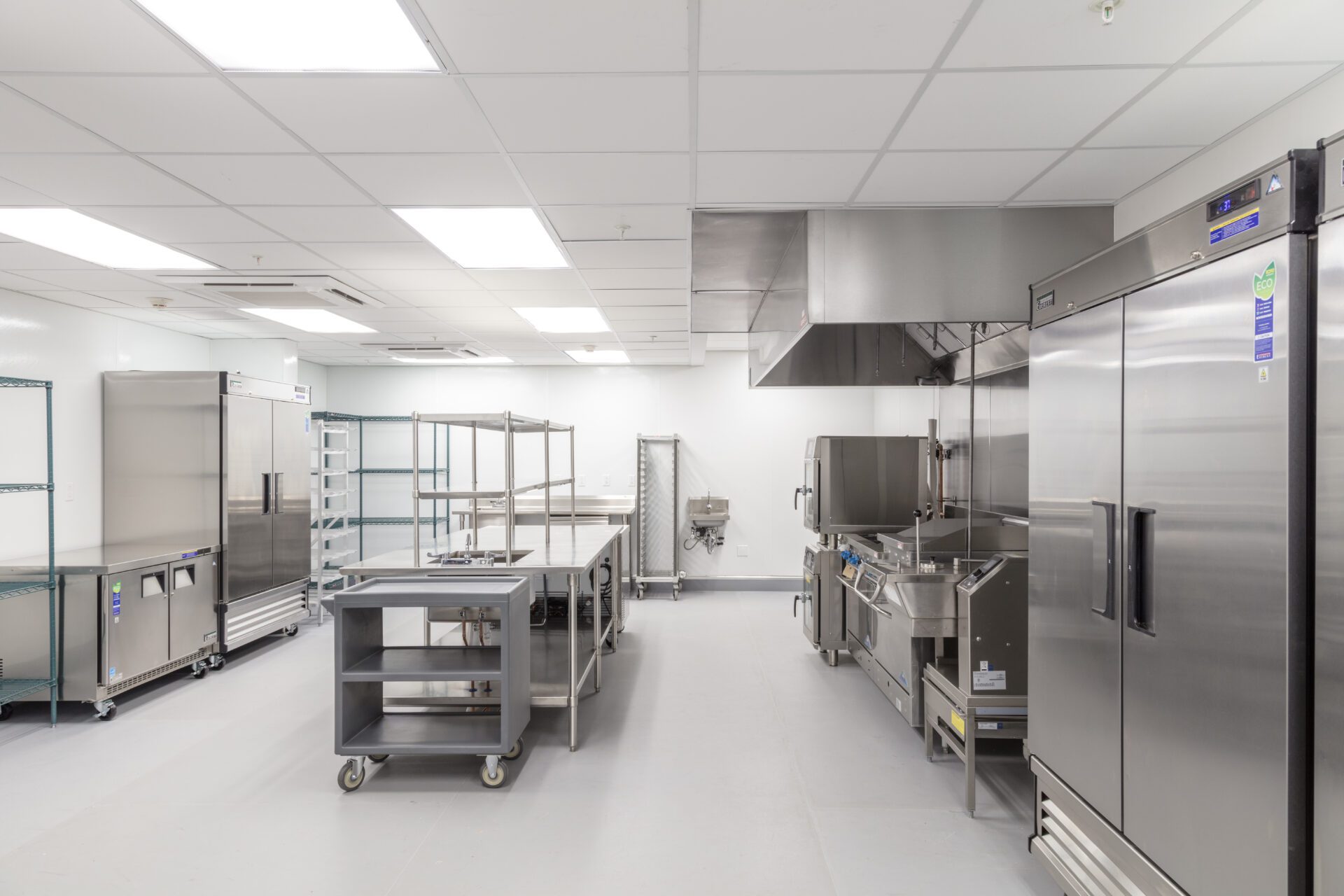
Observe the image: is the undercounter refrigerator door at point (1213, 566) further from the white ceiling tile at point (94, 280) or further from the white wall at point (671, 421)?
the white wall at point (671, 421)

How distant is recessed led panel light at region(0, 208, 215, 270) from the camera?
2936 mm

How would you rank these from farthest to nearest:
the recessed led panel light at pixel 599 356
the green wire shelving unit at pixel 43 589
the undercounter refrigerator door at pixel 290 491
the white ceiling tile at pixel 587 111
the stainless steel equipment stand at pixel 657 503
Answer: the stainless steel equipment stand at pixel 657 503
the recessed led panel light at pixel 599 356
the undercounter refrigerator door at pixel 290 491
the green wire shelving unit at pixel 43 589
the white ceiling tile at pixel 587 111

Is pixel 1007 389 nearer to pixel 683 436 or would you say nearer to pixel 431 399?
pixel 683 436

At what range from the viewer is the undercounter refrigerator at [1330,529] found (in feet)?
3.93

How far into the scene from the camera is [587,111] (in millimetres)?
2035

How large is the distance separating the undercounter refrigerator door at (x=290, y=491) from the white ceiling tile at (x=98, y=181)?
8.74 ft

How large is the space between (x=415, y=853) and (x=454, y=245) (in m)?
2.64

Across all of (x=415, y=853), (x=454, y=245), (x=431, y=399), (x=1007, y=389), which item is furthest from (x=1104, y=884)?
(x=431, y=399)

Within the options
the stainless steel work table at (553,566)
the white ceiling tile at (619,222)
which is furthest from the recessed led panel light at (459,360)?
the white ceiling tile at (619,222)

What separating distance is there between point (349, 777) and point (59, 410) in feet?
11.4

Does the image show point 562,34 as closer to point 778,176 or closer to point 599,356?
point 778,176

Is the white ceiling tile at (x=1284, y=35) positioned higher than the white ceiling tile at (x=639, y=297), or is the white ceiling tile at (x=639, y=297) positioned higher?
the white ceiling tile at (x=1284, y=35)

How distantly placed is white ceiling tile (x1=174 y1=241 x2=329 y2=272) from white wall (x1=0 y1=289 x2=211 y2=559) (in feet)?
5.69

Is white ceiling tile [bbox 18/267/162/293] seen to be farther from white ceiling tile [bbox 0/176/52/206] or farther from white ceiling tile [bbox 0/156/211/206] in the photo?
white ceiling tile [bbox 0/156/211/206]
